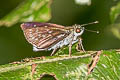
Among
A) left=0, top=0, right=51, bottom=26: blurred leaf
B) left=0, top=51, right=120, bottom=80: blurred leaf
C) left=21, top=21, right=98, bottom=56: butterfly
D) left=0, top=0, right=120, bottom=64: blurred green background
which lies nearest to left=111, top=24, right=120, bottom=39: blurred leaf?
left=0, top=0, right=120, bottom=64: blurred green background

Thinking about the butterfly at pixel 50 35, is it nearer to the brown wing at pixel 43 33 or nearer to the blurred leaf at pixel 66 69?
the brown wing at pixel 43 33

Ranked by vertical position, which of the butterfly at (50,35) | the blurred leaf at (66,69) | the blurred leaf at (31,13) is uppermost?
the blurred leaf at (31,13)

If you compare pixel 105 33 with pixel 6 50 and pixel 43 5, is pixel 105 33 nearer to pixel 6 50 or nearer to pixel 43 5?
pixel 43 5

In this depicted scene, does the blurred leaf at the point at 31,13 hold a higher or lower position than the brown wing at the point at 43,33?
higher

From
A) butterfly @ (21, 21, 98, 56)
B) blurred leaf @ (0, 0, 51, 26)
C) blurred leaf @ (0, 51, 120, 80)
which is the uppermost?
blurred leaf @ (0, 0, 51, 26)

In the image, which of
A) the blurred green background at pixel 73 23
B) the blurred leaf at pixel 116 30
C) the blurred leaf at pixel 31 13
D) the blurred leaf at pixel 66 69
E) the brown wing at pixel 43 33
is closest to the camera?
the blurred leaf at pixel 66 69

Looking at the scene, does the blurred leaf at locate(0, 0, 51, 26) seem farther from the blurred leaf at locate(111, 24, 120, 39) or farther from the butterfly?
the blurred leaf at locate(111, 24, 120, 39)

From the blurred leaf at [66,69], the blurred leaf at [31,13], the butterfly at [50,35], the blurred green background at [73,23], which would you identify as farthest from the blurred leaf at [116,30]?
the blurred leaf at [66,69]
